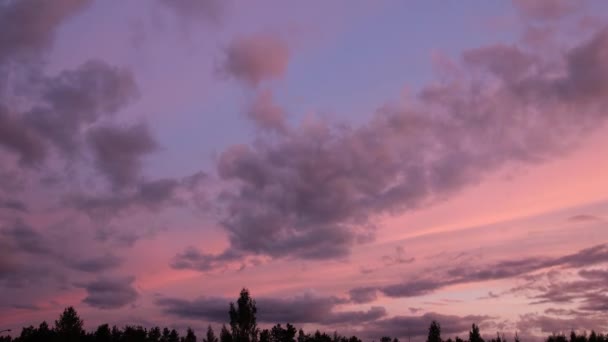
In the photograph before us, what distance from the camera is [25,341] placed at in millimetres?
182375

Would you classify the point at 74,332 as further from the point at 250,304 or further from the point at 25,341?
the point at 250,304

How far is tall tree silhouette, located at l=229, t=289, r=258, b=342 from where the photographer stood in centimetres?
16188

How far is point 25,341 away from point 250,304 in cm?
7332

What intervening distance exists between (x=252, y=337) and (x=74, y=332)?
229 feet

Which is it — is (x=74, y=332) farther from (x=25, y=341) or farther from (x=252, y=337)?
(x=252, y=337)

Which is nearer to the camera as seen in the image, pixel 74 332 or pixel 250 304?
pixel 250 304

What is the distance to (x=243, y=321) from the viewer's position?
163 metres

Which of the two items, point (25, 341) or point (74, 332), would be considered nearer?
point (25, 341)

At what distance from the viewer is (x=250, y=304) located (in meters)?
167

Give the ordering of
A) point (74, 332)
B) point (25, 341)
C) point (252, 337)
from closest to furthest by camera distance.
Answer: point (252, 337), point (25, 341), point (74, 332)

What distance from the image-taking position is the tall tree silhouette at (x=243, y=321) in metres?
162

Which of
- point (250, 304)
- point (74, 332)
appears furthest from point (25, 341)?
point (250, 304)

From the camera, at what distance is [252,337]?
532 ft

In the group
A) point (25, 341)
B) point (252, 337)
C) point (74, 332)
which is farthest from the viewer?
point (74, 332)
